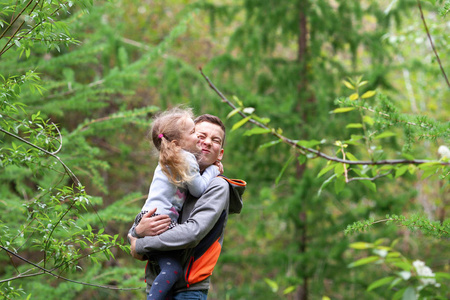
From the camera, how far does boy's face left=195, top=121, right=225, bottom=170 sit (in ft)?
8.38

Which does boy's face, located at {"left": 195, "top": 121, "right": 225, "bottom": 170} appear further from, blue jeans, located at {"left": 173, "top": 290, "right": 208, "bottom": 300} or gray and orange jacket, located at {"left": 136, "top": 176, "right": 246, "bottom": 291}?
blue jeans, located at {"left": 173, "top": 290, "right": 208, "bottom": 300}

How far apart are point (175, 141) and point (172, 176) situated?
0.82ft

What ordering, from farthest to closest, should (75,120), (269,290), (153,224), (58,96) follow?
1. (75,120)
2. (269,290)
3. (58,96)
4. (153,224)

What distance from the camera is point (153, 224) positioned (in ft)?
7.30

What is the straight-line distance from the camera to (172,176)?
2297 mm

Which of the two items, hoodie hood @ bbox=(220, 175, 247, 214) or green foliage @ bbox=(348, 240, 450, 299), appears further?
hoodie hood @ bbox=(220, 175, 247, 214)

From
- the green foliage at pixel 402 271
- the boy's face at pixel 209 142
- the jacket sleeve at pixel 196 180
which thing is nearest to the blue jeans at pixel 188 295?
the jacket sleeve at pixel 196 180

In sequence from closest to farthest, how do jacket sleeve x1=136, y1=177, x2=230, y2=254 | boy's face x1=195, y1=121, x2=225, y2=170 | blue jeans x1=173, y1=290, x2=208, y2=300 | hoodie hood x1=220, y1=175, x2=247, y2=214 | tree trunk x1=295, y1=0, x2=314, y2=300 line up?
1. jacket sleeve x1=136, y1=177, x2=230, y2=254
2. blue jeans x1=173, y1=290, x2=208, y2=300
3. hoodie hood x1=220, y1=175, x2=247, y2=214
4. boy's face x1=195, y1=121, x2=225, y2=170
5. tree trunk x1=295, y1=0, x2=314, y2=300

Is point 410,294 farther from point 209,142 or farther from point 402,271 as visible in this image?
point 209,142

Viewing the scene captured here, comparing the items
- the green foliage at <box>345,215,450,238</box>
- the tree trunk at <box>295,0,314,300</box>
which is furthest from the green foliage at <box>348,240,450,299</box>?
the tree trunk at <box>295,0,314,300</box>

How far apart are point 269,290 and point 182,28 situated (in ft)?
12.8

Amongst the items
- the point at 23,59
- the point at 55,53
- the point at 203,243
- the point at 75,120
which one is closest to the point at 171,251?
the point at 203,243

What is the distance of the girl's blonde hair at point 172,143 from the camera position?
228 centimetres

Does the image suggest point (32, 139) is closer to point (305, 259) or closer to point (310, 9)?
point (305, 259)
